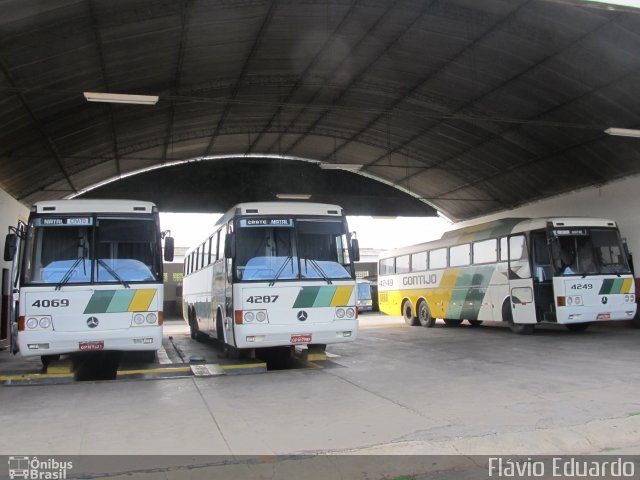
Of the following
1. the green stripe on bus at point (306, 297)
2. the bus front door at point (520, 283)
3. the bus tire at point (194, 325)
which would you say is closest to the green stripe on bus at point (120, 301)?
the green stripe on bus at point (306, 297)

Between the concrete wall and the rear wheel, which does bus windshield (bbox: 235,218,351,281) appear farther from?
the concrete wall

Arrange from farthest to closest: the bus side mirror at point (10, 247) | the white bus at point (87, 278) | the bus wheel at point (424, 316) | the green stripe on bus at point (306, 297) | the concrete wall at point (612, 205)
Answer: the bus wheel at point (424, 316)
the concrete wall at point (612, 205)
the green stripe on bus at point (306, 297)
the bus side mirror at point (10, 247)
the white bus at point (87, 278)

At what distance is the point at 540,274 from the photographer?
14.7 metres

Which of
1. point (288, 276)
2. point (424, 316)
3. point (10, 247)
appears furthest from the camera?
point (424, 316)

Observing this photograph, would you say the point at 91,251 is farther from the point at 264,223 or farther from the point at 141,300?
the point at 264,223

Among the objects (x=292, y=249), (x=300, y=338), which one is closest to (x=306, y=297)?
(x=300, y=338)

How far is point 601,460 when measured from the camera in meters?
5.29

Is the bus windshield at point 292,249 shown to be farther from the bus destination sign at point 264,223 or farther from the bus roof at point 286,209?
the bus roof at point 286,209

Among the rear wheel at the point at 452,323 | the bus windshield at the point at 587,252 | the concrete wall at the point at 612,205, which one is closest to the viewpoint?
the bus windshield at the point at 587,252

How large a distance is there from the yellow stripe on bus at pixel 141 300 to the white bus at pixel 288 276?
1430mm

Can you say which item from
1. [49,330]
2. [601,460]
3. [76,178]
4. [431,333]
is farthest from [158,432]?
[76,178]

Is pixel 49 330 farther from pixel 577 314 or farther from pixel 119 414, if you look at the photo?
pixel 577 314

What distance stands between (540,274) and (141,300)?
33.0ft

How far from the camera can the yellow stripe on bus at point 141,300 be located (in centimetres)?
954
